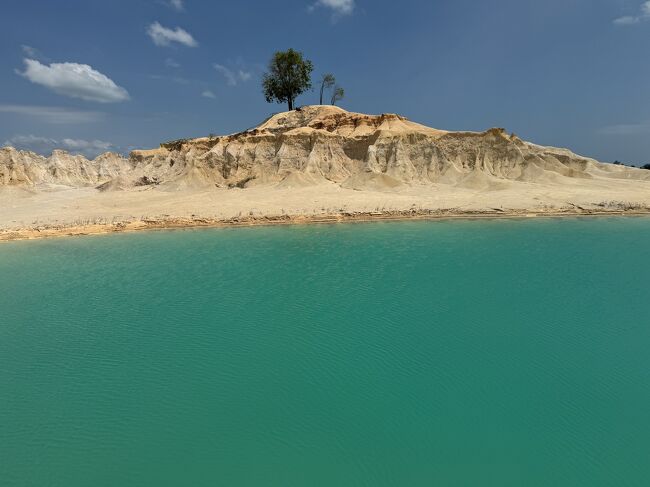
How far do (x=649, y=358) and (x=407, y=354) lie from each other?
212 inches

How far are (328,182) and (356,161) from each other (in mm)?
5145

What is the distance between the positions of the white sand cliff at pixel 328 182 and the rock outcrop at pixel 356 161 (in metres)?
0.12

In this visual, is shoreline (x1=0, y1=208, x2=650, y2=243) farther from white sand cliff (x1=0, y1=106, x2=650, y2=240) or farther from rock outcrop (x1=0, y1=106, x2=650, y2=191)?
rock outcrop (x1=0, y1=106, x2=650, y2=191)

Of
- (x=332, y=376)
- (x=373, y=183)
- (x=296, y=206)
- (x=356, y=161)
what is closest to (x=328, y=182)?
(x=373, y=183)

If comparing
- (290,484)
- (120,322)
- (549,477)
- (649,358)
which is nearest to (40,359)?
(120,322)

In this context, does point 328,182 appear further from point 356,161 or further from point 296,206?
point 296,206

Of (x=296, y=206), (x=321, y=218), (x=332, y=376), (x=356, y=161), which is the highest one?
(x=356, y=161)

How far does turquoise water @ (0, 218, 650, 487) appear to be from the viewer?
6648 mm

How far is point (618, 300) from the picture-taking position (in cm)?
1316

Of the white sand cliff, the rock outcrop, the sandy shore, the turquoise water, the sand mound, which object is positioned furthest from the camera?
the rock outcrop

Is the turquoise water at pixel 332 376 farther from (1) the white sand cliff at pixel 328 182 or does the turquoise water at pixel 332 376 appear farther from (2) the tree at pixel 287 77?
(2) the tree at pixel 287 77

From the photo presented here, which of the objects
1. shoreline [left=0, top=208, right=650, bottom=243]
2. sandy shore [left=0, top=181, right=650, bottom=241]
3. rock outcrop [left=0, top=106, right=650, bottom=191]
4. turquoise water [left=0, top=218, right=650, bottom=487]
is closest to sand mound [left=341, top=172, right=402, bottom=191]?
rock outcrop [left=0, top=106, right=650, bottom=191]

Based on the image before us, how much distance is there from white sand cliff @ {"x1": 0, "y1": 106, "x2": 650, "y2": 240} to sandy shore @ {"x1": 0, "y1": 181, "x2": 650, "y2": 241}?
95 millimetres

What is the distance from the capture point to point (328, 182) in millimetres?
43031
